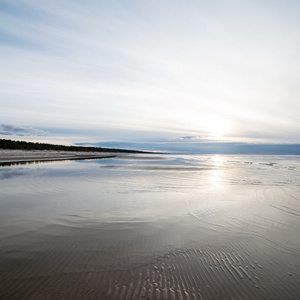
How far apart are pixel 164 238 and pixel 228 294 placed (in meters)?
2.27

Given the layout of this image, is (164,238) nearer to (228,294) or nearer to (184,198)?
(228,294)

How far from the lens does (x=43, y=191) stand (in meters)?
11.0

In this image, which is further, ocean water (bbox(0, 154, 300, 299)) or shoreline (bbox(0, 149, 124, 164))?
shoreline (bbox(0, 149, 124, 164))

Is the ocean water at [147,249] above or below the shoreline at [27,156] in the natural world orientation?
below

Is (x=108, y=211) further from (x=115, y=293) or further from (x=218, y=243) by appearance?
(x=115, y=293)

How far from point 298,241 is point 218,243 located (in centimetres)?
205

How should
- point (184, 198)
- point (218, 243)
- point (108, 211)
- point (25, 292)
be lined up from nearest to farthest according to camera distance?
point (25, 292)
point (218, 243)
point (108, 211)
point (184, 198)

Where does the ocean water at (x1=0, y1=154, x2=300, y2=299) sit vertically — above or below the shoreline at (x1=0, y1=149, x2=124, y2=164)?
below

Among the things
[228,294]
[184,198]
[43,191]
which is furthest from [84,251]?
[43,191]

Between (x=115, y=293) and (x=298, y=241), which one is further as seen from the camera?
(x=298, y=241)

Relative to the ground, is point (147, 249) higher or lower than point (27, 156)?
lower

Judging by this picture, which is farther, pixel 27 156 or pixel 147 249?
pixel 27 156

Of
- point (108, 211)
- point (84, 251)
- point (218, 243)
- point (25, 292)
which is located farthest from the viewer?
point (108, 211)

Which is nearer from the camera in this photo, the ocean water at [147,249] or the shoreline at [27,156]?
the ocean water at [147,249]
